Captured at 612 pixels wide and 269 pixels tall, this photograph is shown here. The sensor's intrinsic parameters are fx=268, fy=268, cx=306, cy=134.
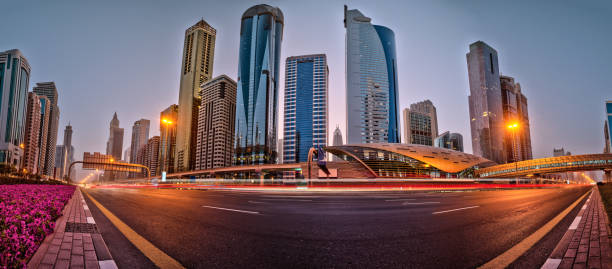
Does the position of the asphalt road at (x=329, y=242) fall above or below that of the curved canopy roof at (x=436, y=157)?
below

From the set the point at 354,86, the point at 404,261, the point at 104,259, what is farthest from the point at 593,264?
the point at 354,86

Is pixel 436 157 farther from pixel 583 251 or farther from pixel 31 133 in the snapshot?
pixel 31 133

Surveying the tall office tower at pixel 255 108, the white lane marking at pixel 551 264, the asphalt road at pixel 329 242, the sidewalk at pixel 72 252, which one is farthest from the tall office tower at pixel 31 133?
the white lane marking at pixel 551 264

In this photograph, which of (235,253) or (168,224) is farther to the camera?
(168,224)

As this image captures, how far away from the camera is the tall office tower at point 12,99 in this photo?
122750mm

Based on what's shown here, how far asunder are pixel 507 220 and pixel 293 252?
5942 mm

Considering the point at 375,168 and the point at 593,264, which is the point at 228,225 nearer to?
the point at 593,264

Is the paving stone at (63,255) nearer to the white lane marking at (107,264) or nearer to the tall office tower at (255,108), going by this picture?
the white lane marking at (107,264)

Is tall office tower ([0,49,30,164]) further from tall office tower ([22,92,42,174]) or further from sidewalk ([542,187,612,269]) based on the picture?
sidewalk ([542,187,612,269])

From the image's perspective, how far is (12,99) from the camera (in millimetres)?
127188

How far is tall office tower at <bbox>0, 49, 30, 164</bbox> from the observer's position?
122750 millimetres

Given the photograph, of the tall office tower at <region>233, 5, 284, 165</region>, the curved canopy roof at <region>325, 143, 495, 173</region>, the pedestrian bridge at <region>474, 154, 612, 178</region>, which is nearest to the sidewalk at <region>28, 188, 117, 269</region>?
the curved canopy roof at <region>325, 143, 495, 173</region>

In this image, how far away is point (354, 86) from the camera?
199 metres

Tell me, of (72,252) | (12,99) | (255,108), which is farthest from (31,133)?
(72,252)
